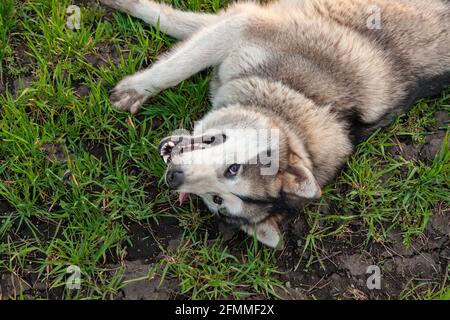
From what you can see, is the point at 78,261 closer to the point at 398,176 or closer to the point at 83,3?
the point at 83,3

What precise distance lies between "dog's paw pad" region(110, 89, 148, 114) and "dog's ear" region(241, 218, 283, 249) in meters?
→ 1.38

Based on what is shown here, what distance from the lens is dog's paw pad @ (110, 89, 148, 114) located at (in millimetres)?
4461

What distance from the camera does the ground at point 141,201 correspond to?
13.4ft

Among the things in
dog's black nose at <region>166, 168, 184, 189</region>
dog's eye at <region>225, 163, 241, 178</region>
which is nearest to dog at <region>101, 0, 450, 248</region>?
dog's eye at <region>225, 163, 241, 178</region>

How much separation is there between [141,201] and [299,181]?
1331 millimetres

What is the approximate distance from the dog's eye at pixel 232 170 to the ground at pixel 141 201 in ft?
2.34

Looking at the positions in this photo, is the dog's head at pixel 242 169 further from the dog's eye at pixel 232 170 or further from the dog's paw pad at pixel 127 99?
the dog's paw pad at pixel 127 99

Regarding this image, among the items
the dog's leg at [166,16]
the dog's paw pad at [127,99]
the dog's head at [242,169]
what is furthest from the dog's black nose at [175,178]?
the dog's leg at [166,16]

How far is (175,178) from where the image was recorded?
3627 mm

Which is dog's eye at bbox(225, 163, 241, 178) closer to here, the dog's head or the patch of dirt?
the dog's head

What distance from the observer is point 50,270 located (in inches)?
157
